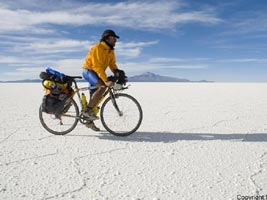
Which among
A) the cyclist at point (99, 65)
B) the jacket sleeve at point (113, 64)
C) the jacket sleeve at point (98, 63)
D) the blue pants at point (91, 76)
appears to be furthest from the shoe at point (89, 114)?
the jacket sleeve at point (113, 64)

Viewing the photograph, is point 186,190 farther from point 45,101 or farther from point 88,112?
point 45,101

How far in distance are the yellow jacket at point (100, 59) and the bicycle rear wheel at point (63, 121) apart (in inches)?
33.6

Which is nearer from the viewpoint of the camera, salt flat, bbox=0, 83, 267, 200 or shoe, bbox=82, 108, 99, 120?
salt flat, bbox=0, 83, 267, 200

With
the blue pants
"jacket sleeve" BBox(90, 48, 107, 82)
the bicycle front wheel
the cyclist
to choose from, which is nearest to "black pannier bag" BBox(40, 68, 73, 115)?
the blue pants

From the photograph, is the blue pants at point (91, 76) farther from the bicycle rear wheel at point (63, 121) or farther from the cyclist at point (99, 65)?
the bicycle rear wheel at point (63, 121)

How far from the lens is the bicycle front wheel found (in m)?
5.57

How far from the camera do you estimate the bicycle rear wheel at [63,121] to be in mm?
5688

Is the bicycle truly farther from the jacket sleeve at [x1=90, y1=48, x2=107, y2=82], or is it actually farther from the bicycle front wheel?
the jacket sleeve at [x1=90, y1=48, x2=107, y2=82]

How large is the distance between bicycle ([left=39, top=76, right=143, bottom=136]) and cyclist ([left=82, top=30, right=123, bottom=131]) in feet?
0.42

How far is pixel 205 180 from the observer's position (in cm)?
330

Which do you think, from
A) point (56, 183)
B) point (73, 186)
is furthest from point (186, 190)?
point (56, 183)

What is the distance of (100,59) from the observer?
5340 mm

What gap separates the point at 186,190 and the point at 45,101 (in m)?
3.57

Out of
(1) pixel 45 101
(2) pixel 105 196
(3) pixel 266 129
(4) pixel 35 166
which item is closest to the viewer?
(2) pixel 105 196
